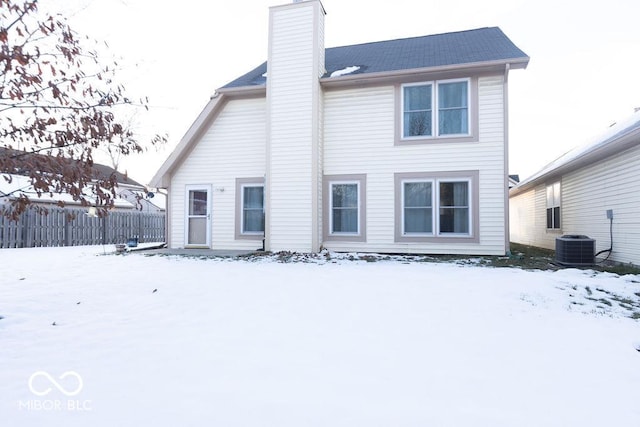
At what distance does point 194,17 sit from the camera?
7.43 meters

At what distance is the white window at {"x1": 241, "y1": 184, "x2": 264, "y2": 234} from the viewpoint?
11.6 metres

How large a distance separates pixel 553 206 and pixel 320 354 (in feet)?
43.6

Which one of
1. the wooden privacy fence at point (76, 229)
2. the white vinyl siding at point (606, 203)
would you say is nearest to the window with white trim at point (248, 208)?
the wooden privacy fence at point (76, 229)

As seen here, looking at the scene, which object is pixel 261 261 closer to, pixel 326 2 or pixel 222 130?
pixel 222 130

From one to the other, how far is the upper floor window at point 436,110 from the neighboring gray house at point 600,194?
3.12m

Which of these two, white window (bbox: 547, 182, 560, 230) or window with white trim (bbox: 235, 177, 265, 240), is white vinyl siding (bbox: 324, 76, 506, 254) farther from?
Result: white window (bbox: 547, 182, 560, 230)

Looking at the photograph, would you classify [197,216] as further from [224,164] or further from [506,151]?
[506,151]

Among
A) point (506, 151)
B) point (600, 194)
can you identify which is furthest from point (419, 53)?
point (600, 194)

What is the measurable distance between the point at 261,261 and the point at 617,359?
705 cm

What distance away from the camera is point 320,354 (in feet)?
10.2

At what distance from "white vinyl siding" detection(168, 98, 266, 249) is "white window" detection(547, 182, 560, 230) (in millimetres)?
10009

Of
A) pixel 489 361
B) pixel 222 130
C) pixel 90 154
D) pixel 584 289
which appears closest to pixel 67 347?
pixel 90 154

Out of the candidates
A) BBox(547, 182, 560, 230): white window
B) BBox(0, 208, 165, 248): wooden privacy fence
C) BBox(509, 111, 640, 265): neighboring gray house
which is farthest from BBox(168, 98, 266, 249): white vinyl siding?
BBox(547, 182, 560, 230): white window

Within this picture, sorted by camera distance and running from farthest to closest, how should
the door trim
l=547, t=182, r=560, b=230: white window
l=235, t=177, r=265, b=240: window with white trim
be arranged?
l=547, t=182, r=560, b=230: white window, the door trim, l=235, t=177, r=265, b=240: window with white trim
